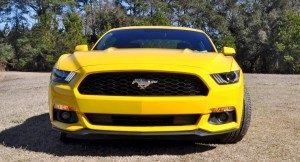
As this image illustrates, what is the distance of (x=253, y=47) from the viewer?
47.3 meters

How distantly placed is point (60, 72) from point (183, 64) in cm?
118

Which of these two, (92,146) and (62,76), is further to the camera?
(92,146)

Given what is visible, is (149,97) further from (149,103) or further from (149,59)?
(149,59)

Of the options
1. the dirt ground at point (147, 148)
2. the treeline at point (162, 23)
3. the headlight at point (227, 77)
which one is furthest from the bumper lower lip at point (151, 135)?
the treeline at point (162, 23)

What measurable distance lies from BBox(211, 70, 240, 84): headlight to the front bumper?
46 mm

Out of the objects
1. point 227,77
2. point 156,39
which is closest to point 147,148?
point 227,77

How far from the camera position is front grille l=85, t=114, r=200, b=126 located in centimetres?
346

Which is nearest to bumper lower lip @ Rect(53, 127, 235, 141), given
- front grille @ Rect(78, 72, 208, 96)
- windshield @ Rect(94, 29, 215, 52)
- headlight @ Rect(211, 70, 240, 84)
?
front grille @ Rect(78, 72, 208, 96)

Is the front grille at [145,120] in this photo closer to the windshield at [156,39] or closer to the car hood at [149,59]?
the car hood at [149,59]

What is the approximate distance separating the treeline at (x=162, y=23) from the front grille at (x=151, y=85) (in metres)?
42.3

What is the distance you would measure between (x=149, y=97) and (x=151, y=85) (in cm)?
11

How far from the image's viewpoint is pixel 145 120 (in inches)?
137

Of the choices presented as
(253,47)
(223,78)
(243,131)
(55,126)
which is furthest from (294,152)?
(253,47)

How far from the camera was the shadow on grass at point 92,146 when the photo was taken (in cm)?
376
